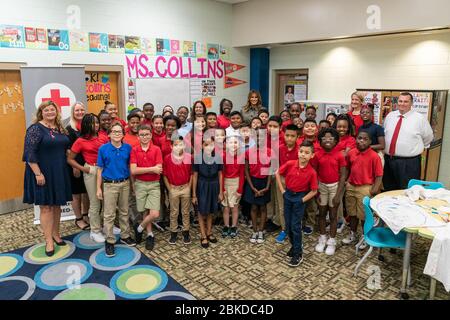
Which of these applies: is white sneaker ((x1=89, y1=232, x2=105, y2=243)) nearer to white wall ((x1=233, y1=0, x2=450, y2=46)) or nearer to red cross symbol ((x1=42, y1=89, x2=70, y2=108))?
red cross symbol ((x1=42, y1=89, x2=70, y2=108))

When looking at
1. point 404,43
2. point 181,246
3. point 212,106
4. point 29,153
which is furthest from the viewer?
point 212,106

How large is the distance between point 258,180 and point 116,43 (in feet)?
10.2

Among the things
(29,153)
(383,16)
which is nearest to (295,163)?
(29,153)

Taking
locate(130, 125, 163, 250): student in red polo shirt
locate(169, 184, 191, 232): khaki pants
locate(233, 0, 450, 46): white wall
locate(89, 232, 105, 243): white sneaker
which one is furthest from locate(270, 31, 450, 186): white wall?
locate(89, 232, 105, 243): white sneaker

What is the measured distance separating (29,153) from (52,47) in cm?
204

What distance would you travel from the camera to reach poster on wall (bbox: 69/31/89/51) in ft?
14.7

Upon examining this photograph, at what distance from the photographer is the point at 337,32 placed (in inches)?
200

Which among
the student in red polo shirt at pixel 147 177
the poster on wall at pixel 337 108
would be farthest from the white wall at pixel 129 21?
the student in red polo shirt at pixel 147 177

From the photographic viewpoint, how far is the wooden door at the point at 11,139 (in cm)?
415

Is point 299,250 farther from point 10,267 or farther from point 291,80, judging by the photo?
point 291,80

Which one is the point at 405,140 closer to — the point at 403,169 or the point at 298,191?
the point at 403,169

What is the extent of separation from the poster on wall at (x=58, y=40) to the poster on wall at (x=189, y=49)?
6.20 feet

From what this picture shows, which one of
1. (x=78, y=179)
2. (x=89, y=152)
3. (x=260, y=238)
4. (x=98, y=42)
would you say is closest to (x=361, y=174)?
(x=260, y=238)

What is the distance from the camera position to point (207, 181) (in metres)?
3.25
